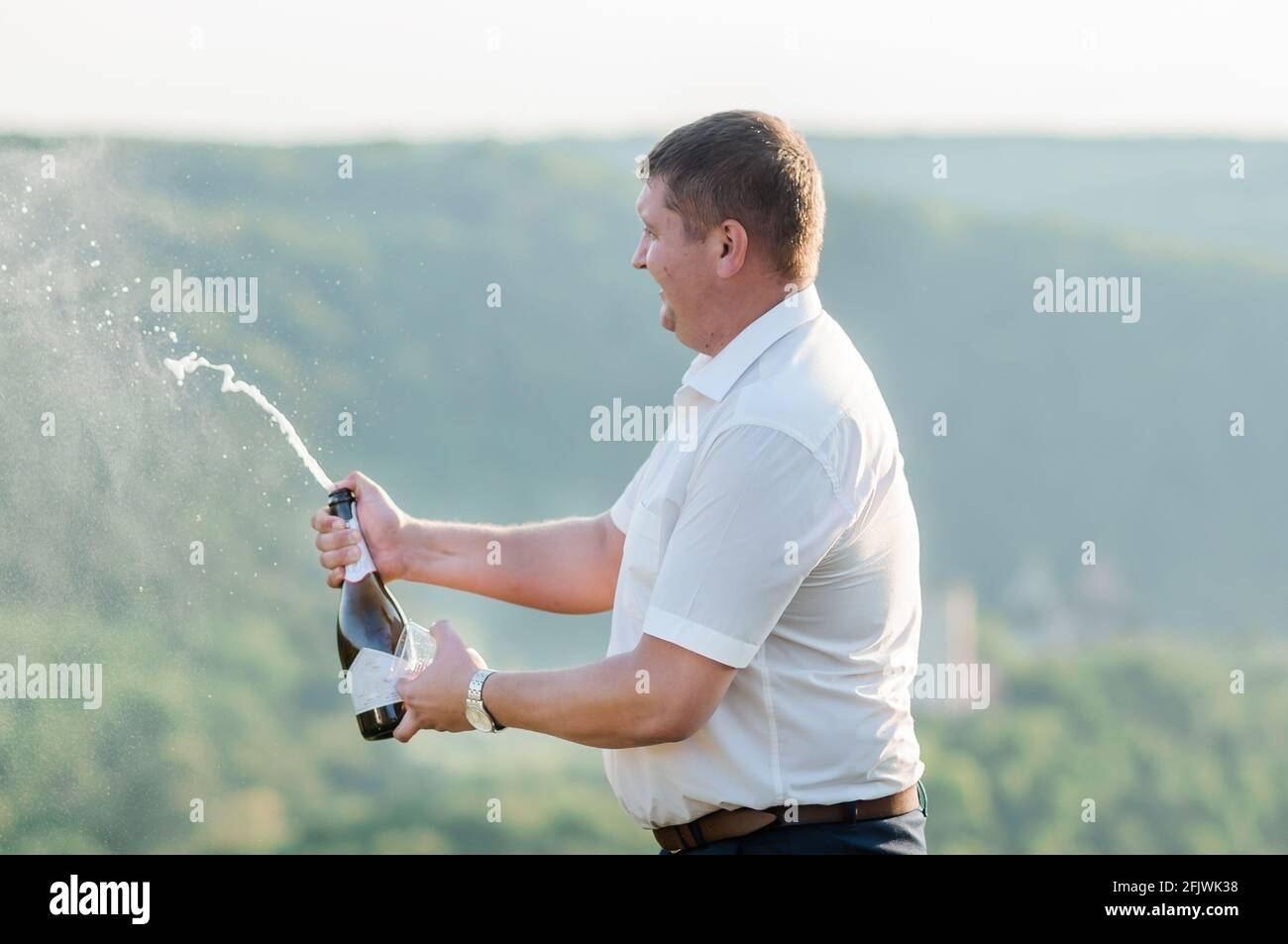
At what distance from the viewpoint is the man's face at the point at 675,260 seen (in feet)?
8.25

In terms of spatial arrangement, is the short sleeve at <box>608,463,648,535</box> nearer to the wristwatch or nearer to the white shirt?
the white shirt

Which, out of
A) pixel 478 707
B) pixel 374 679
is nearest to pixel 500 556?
pixel 374 679

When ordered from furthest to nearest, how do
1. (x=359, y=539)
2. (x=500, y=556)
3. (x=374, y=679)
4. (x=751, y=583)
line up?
1. (x=500, y=556)
2. (x=359, y=539)
3. (x=374, y=679)
4. (x=751, y=583)

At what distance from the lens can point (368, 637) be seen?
299 cm

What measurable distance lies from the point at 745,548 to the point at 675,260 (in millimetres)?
613

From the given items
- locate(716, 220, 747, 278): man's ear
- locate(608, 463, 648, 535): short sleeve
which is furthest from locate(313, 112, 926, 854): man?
locate(608, 463, 648, 535): short sleeve

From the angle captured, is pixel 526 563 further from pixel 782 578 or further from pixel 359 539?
pixel 782 578

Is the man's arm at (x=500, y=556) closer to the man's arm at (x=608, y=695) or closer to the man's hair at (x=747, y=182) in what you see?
the man's arm at (x=608, y=695)

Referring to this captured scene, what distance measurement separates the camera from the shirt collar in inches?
96.1

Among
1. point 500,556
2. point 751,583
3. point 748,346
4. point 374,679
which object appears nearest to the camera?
point 751,583

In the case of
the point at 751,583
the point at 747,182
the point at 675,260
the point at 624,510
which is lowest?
the point at 751,583

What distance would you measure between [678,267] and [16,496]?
3.86 metres

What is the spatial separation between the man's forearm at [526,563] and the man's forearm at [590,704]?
67cm

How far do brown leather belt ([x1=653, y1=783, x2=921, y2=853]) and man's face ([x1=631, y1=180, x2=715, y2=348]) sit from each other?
34.3 inches
